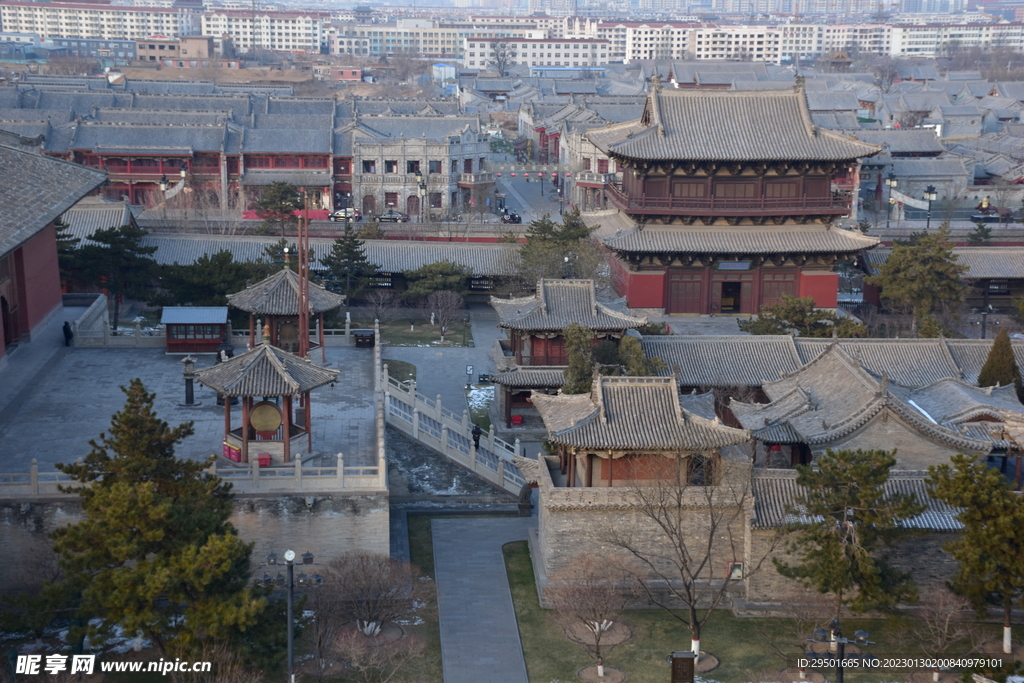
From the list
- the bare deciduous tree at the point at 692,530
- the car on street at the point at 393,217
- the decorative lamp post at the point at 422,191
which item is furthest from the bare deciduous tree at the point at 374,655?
Answer: the decorative lamp post at the point at 422,191

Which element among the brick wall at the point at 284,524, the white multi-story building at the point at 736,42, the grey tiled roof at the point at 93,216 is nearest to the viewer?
the brick wall at the point at 284,524

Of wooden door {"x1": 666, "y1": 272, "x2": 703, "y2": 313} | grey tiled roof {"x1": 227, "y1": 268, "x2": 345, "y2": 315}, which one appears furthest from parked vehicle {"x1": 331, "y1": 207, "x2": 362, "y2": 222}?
grey tiled roof {"x1": 227, "y1": 268, "x2": 345, "y2": 315}

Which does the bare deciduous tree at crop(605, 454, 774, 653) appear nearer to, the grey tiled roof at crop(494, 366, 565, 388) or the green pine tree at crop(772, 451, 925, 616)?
the green pine tree at crop(772, 451, 925, 616)

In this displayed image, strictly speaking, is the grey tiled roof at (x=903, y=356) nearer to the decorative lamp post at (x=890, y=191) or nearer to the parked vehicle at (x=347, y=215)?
the decorative lamp post at (x=890, y=191)

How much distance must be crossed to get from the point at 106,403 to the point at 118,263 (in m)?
16.0

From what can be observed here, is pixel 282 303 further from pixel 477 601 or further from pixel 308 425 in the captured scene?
pixel 477 601

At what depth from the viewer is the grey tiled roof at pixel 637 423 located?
28125 millimetres

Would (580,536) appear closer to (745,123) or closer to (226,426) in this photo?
(226,426)

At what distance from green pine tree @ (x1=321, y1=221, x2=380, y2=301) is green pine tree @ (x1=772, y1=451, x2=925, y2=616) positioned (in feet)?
99.5

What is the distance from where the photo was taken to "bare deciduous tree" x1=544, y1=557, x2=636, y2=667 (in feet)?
85.0

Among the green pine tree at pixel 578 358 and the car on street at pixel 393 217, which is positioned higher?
the green pine tree at pixel 578 358

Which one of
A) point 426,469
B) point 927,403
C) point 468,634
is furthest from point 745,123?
point 468,634

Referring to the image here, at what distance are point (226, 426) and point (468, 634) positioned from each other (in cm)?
779

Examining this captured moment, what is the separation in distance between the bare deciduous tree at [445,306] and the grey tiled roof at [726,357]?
560 inches
